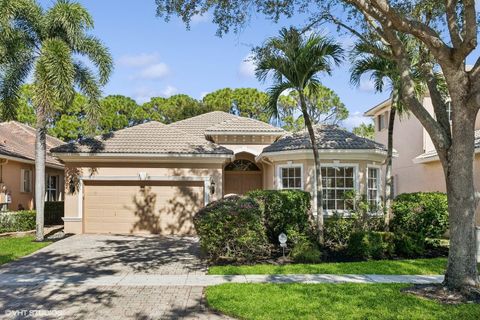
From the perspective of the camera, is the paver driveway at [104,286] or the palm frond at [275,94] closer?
the paver driveway at [104,286]

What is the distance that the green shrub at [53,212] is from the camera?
20.5 m

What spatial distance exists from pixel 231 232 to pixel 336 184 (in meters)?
6.12

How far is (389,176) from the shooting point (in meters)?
13.7

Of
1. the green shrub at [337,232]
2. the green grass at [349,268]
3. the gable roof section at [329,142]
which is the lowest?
the green grass at [349,268]

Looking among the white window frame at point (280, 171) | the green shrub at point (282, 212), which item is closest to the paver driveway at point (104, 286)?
the green shrub at point (282, 212)

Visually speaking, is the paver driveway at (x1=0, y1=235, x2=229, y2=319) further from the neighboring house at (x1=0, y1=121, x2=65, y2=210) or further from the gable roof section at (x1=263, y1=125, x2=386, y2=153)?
the neighboring house at (x1=0, y1=121, x2=65, y2=210)

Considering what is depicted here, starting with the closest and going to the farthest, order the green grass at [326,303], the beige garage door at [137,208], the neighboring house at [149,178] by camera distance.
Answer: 1. the green grass at [326,303]
2. the neighboring house at [149,178]
3. the beige garage door at [137,208]

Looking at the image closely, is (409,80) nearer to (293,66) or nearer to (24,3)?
(293,66)

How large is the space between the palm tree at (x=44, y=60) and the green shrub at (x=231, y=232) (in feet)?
22.5

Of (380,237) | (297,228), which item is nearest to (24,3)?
(297,228)

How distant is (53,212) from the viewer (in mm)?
20953

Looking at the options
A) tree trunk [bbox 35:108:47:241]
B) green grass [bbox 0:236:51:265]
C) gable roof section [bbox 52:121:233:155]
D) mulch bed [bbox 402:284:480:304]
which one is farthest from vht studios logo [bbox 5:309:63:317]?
gable roof section [bbox 52:121:233:155]

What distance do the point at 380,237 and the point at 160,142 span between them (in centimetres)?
955

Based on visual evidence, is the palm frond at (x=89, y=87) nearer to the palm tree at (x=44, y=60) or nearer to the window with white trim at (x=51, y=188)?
the palm tree at (x=44, y=60)
